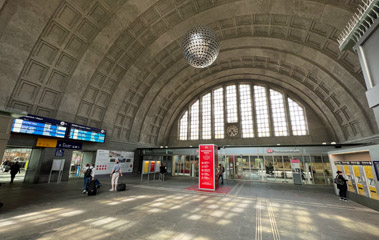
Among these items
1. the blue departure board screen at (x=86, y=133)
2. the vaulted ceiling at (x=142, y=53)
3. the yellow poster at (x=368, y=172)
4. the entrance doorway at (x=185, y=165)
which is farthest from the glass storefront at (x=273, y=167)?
the blue departure board screen at (x=86, y=133)

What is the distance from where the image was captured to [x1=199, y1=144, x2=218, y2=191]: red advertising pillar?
37.8ft

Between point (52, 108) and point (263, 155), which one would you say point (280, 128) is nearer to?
point (263, 155)

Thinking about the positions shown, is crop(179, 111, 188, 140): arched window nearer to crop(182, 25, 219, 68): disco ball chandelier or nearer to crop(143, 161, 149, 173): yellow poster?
crop(143, 161, 149, 173): yellow poster

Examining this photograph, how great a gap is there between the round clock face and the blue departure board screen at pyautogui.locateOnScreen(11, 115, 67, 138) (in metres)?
22.9

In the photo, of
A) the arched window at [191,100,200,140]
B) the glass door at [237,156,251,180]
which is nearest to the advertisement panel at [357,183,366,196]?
the glass door at [237,156,251,180]

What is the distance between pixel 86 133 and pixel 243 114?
77.6ft

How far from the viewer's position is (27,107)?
1354 cm

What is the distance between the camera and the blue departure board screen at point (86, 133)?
15961 mm

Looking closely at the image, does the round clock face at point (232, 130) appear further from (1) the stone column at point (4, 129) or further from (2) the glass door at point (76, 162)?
(1) the stone column at point (4, 129)

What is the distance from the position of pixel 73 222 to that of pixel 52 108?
1491cm

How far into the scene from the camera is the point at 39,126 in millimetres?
13602

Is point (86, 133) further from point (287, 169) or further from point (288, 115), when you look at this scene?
point (288, 115)

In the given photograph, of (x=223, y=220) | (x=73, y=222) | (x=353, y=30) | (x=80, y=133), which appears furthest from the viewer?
(x=80, y=133)

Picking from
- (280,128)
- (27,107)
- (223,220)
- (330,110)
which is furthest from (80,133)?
(330,110)
